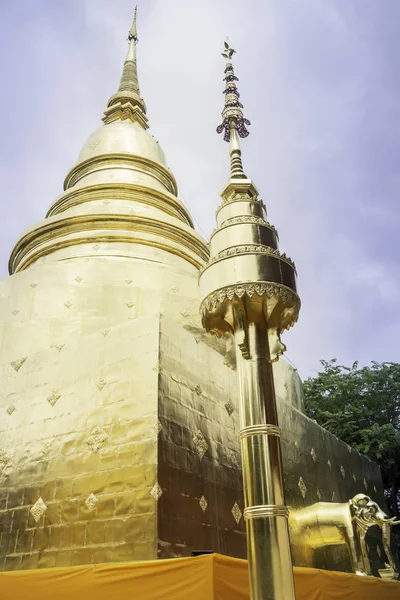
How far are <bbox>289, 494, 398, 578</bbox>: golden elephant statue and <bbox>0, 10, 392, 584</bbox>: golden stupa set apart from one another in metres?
0.24

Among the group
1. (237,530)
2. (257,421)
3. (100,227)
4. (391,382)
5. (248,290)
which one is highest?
(100,227)

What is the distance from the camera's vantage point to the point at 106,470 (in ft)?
21.1

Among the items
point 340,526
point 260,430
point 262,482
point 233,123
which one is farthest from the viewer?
point 340,526

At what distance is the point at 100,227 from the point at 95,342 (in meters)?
5.54

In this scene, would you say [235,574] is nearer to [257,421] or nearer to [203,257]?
[257,421]

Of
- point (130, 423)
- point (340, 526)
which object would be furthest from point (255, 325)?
point (340, 526)

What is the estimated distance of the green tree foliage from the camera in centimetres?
1756

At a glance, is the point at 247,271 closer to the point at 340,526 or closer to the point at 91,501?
the point at 91,501

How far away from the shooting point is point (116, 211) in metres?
12.8

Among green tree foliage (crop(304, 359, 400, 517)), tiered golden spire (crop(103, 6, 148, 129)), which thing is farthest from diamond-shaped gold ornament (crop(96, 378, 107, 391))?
tiered golden spire (crop(103, 6, 148, 129))

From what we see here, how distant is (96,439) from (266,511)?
3.68 meters

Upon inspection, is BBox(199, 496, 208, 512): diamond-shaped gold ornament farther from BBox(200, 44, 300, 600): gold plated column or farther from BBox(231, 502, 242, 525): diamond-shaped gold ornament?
BBox(200, 44, 300, 600): gold plated column

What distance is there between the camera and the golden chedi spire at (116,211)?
40.8 ft

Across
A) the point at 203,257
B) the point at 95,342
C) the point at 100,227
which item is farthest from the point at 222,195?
the point at 203,257
